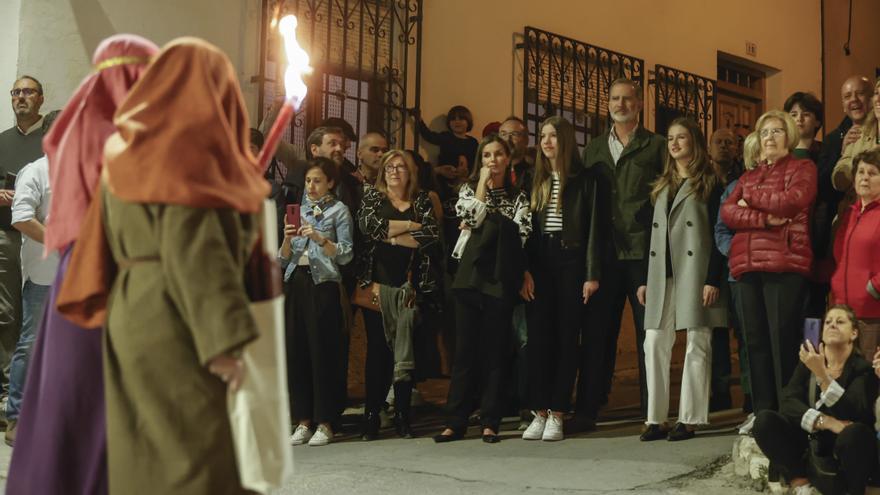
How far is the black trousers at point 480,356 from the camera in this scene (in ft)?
22.2

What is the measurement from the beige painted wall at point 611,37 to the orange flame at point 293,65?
7056 millimetres

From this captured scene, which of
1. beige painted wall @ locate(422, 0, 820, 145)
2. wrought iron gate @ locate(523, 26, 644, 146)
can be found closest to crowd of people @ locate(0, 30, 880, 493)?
beige painted wall @ locate(422, 0, 820, 145)

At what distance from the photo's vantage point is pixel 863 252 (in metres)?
5.79

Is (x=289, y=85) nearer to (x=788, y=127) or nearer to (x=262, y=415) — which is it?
(x=262, y=415)

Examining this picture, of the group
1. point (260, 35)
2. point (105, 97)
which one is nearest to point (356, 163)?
point (260, 35)

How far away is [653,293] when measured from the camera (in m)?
6.75

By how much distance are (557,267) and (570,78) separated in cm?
503

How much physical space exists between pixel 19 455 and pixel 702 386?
442cm

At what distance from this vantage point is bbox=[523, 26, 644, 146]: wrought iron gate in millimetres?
11242

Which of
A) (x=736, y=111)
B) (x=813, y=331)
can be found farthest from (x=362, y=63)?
(x=736, y=111)

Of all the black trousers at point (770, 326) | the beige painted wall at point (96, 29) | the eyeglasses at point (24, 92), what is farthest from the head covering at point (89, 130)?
the beige painted wall at point (96, 29)

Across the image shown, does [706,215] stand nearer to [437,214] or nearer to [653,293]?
[653,293]

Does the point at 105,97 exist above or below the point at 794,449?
above

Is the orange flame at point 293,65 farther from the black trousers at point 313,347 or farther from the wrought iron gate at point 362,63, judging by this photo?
the wrought iron gate at point 362,63
